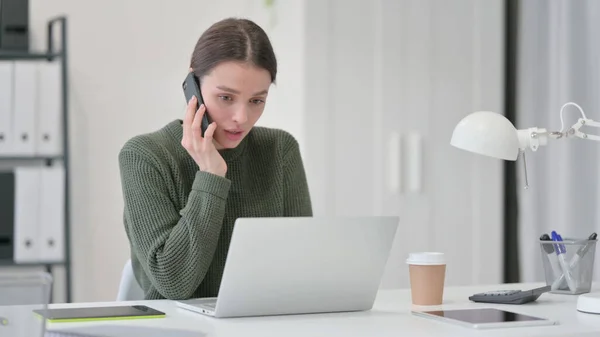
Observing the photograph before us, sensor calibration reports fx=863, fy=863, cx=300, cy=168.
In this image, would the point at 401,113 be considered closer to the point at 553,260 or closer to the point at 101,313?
the point at 553,260

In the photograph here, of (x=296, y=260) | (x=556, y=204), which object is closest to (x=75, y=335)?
(x=296, y=260)

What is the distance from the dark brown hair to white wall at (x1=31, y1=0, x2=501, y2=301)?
92cm

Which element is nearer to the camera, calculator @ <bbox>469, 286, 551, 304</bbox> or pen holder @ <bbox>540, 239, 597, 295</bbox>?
calculator @ <bbox>469, 286, 551, 304</bbox>

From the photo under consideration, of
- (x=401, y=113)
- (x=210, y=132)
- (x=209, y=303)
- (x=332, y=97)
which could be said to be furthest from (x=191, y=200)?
(x=401, y=113)

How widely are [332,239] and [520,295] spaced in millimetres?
446

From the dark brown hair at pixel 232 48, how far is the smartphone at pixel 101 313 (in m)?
0.63

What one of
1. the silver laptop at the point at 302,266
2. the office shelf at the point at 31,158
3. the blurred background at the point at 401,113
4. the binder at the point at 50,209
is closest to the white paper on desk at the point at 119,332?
the silver laptop at the point at 302,266

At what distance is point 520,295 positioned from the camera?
1.67m

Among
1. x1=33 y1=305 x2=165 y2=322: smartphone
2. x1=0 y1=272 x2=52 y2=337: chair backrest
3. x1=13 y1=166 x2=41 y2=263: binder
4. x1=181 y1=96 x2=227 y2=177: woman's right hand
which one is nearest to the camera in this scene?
x1=0 y1=272 x2=52 y2=337: chair backrest

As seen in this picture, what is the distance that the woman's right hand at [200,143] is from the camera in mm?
1862

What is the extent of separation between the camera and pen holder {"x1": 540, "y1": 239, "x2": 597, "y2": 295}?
182 cm

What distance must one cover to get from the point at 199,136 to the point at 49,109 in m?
1.37

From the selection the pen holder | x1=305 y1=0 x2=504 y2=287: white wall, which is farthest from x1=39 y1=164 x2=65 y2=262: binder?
the pen holder

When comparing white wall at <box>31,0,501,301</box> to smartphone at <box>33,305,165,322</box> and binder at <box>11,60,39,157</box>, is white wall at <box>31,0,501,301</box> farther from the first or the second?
smartphone at <box>33,305,165,322</box>
